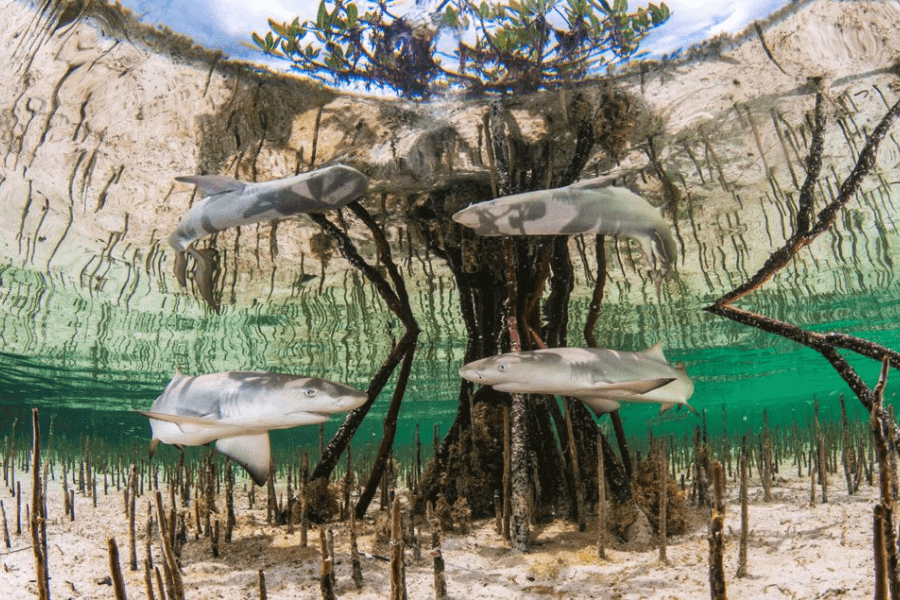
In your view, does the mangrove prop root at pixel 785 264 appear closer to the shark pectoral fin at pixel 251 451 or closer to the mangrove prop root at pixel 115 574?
the shark pectoral fin at pixel 251 451

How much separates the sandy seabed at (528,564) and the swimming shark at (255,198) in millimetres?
2738

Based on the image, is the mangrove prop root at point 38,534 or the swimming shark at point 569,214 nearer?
the mangrove prop root at point 38,534

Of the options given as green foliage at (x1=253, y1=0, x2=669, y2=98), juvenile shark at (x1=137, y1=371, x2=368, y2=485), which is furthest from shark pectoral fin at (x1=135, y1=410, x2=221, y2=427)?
green foliage at (x1=253, y1=0, x2=669, y2=98)

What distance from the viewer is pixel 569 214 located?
4.57 metres

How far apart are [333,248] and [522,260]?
5241mm

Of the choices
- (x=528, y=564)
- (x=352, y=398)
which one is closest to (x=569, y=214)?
(x=352, y=398)

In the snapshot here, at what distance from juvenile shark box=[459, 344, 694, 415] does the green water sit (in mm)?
7113

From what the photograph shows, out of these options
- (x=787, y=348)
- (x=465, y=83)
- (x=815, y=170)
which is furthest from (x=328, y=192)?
(x=787, y=348)

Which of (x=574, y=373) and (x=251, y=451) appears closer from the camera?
(x=574, y=373)

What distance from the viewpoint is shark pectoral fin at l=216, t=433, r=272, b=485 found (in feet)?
14.3

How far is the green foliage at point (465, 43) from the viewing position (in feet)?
18.6

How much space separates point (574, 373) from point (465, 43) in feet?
12.4

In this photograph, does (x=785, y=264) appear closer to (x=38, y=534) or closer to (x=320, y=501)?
(x=320, y=501)

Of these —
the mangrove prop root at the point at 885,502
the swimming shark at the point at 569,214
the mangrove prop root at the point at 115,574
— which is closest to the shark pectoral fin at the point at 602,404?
the swimming shark at the point at 569,214
